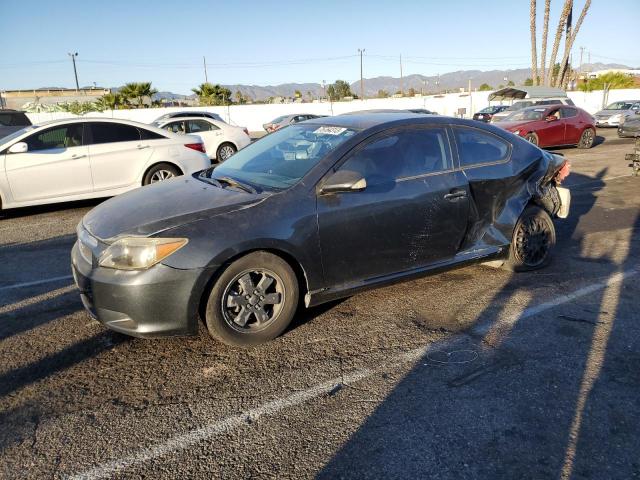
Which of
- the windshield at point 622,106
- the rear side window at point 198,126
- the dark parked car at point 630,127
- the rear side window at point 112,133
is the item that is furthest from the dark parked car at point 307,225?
the windshield at point 622,106

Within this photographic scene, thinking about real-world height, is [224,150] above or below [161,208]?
below

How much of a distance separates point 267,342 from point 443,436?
147 centimetres

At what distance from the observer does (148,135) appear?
349 inches

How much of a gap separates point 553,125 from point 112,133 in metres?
13.2

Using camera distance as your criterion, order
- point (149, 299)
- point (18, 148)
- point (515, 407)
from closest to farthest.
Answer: point (515, 407), point (149, 299), point (18, 148)

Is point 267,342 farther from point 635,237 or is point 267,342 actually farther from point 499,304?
point 635,237

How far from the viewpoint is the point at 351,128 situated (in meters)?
4.21

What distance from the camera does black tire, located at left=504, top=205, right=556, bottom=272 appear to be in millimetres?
4875

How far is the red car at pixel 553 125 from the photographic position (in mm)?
15617

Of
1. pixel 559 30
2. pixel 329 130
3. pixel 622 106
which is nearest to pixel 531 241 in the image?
pixel 329 130

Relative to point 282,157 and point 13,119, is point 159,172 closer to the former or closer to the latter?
point 282,157

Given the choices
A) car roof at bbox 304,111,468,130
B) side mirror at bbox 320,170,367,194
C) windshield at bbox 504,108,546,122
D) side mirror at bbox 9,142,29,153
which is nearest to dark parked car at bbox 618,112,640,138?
windshield at bbox 504,108,546,122

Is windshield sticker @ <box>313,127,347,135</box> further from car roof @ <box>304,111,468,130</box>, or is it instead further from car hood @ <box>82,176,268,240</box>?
car hood @ <box>82,176,268,240</box>

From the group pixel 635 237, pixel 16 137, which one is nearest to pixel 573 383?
pixel 635 237
